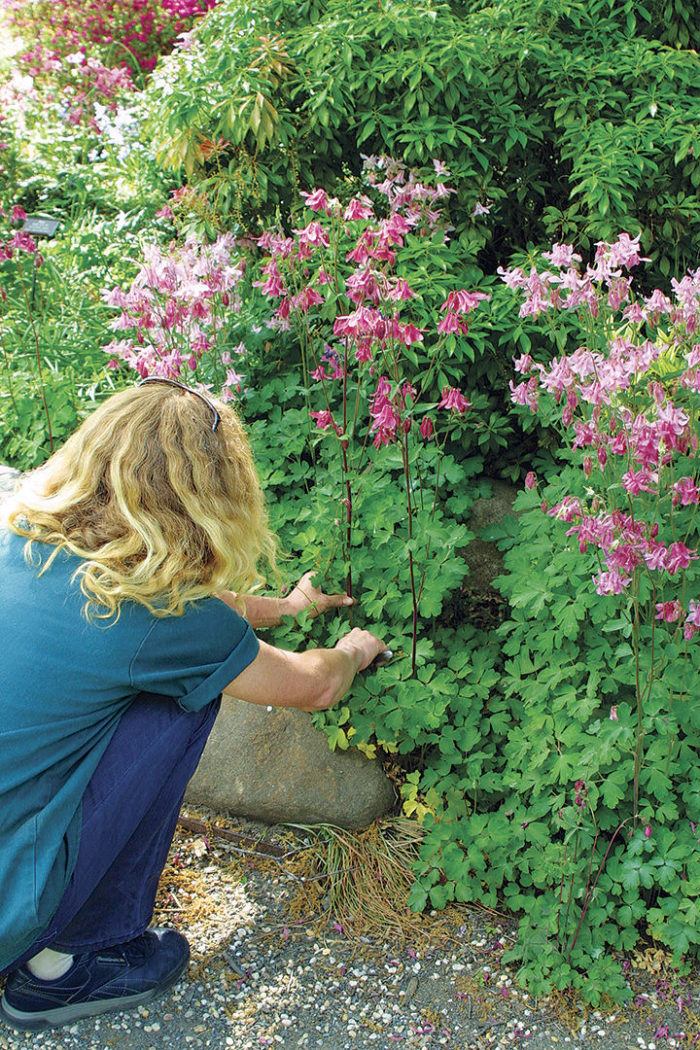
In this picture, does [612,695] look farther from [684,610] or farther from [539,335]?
[539,335]

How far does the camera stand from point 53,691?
1898mm

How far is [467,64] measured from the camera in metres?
3.32

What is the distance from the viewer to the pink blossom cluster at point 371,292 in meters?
2.42

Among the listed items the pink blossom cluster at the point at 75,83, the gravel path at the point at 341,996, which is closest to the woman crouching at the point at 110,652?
the gravel path at the point at 341,996

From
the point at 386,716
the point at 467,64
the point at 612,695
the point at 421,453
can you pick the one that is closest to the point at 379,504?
the point at 421,453

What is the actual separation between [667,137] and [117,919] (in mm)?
3072

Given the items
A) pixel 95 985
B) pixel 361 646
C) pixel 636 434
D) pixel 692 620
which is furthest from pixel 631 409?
pixel 95 985

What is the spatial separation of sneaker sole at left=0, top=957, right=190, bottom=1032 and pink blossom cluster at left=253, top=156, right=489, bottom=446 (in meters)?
1.49

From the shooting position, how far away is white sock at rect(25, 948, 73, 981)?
2.19 metres

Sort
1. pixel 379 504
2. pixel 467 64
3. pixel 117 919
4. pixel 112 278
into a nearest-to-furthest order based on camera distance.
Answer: pixel 117 919 → pixel 379 504 → pixel 467 64 → pixel 112 278

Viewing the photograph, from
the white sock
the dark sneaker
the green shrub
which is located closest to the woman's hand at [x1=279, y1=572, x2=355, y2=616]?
the dark sneaker

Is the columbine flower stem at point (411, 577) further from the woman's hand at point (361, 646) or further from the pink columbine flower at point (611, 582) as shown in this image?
the pink columbine flower at point (611, 582)

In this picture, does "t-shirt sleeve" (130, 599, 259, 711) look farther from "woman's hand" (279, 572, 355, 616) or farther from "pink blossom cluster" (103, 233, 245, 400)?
"pink blossom cluster" (103, 233, 245, 400)

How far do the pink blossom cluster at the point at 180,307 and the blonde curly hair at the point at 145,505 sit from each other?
86 cm
